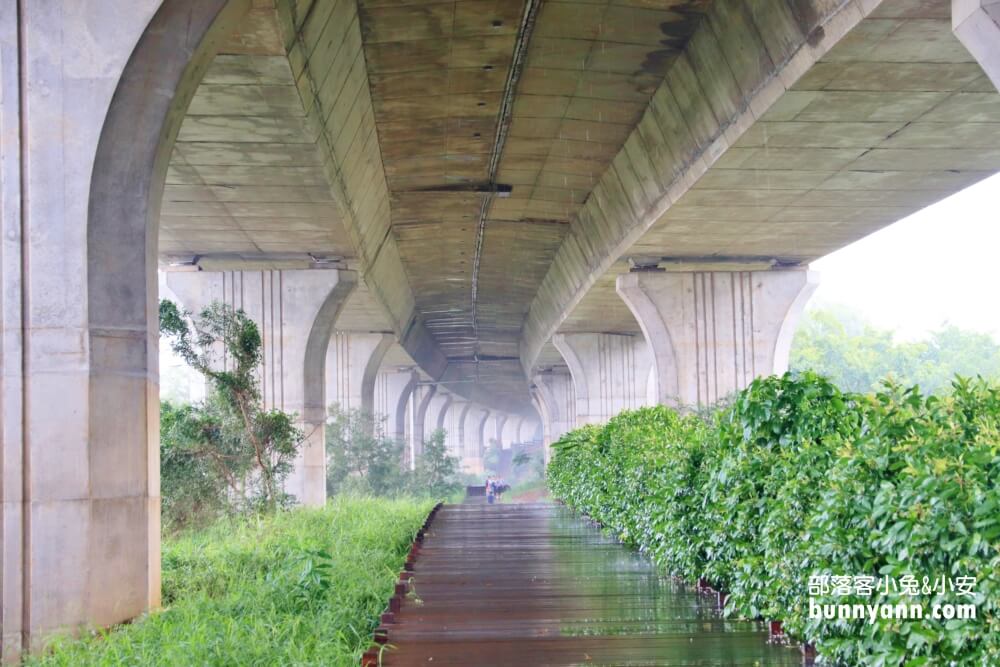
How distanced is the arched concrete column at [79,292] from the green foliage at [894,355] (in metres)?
75.7

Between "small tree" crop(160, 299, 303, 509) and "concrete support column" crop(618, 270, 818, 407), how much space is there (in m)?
8.88

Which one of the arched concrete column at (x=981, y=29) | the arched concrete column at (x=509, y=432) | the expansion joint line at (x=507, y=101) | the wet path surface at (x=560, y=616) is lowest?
the arched concrete column at (x=509, y=432)

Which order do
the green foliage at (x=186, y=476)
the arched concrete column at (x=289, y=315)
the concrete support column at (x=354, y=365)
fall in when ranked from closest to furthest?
the green foliage at (x=186, y=476)
the arched concrete column at (x=289, y=315)
the concrete support column at (x=354, y=365)

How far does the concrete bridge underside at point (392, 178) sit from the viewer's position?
27.2ft

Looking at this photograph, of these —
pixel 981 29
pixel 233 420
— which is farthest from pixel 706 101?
pixel 233 420

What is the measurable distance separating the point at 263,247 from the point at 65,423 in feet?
40.1

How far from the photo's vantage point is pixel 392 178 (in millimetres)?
21312

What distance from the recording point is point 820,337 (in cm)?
9019

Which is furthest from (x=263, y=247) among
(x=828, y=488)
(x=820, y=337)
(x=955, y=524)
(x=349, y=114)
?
(x=820, y=337)

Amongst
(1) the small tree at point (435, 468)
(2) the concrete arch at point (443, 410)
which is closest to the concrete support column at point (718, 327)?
(1) the small tree at point (435, 468)

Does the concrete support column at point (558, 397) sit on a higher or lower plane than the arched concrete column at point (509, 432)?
higher

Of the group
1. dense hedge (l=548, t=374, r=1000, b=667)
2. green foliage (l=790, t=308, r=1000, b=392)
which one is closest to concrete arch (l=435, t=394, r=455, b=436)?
green foliage (l=790, t=308, r=1000, b=392)

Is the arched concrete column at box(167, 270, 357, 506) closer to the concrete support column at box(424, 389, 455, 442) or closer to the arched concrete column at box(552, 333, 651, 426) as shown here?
the arched concrete column at box(552, 333, 651, 426)

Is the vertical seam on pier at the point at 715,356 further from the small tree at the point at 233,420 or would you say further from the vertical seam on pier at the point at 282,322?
the small tree at the point at 233,420
